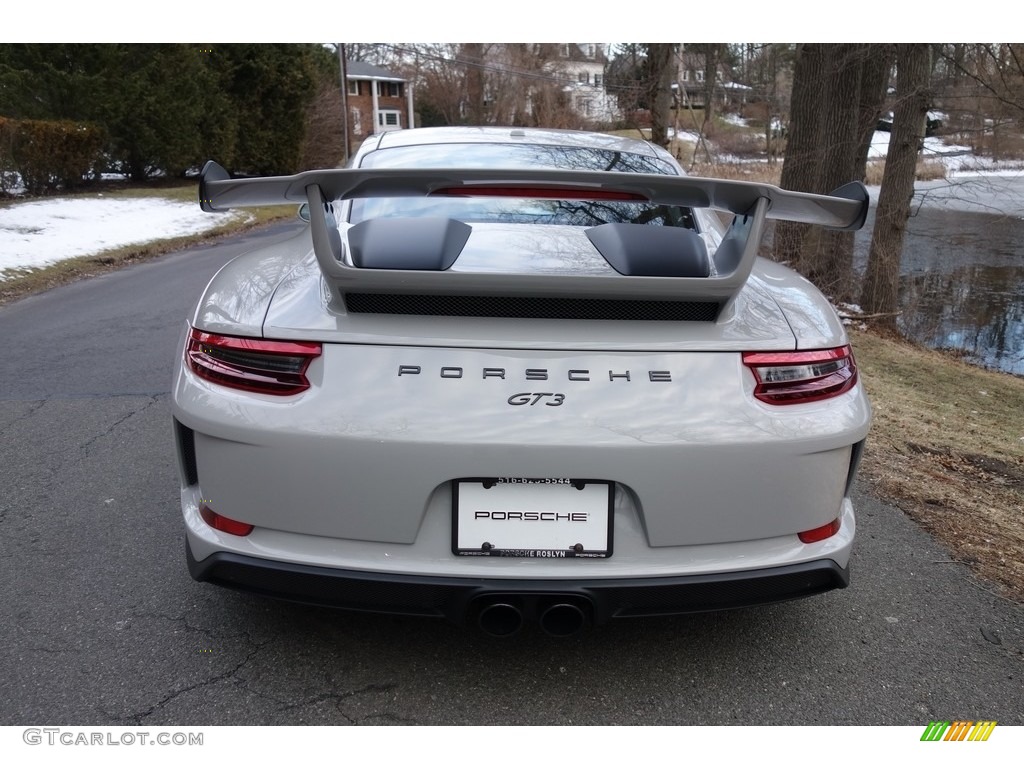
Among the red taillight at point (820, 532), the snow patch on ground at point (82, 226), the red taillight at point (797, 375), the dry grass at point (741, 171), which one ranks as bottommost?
the snow patch on ground at point (82, 226)

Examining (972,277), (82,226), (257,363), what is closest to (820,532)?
(257,363)

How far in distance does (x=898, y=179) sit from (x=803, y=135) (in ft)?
4.61

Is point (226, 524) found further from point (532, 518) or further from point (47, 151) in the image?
point (47, 151)

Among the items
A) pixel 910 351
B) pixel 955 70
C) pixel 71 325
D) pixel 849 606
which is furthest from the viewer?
pixel 955 70

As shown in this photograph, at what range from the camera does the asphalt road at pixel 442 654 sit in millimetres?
2285

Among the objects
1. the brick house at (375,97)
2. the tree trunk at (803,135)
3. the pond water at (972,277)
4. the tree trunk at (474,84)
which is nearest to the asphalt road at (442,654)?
the tree trunk at (803,135)

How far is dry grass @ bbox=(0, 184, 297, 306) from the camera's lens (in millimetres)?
9844

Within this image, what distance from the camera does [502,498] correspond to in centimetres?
207

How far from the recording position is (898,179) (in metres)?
11.0

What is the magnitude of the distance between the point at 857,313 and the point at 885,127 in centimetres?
783

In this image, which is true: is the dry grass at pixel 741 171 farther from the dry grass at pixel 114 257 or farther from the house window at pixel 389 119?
the house window at pixel 389 119

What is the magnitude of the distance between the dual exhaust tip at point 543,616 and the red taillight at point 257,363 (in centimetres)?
75

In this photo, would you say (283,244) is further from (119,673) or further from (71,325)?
(71,325)

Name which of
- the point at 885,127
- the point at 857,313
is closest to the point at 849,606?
the point at 857,313
